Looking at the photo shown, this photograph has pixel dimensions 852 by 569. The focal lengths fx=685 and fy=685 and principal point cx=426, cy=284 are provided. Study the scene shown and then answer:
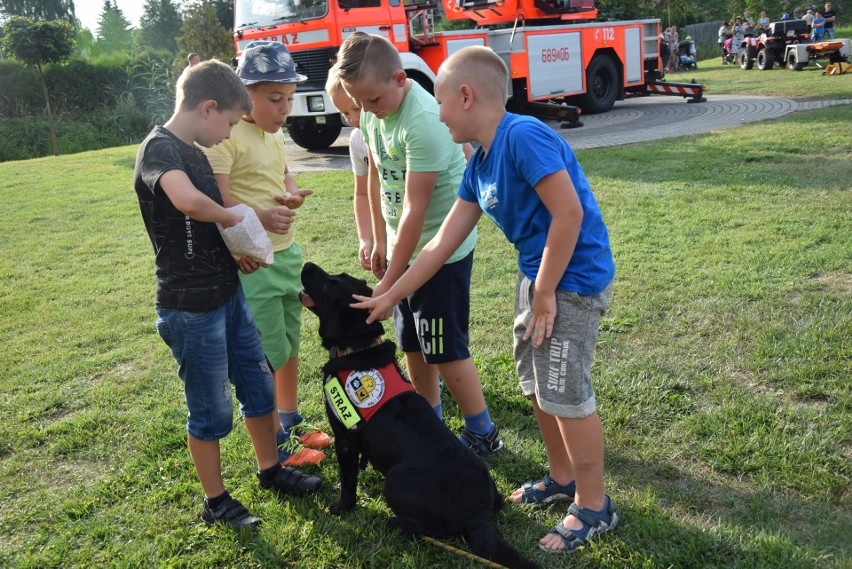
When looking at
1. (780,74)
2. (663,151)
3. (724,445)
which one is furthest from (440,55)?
(780,74)

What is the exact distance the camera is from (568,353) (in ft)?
8.09

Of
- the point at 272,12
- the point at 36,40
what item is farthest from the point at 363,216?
the point at 36,40

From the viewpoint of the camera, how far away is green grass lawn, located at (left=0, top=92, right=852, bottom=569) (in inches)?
107

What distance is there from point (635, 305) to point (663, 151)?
19.8 feet

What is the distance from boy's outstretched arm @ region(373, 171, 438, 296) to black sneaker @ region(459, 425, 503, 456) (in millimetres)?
907

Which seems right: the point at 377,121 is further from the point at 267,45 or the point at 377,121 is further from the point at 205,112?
the point at 205,112

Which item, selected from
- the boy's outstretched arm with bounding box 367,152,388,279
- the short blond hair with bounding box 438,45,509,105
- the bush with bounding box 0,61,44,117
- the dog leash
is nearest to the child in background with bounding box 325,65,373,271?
the boy's outstretched arm with bounding box 367,152,388,279

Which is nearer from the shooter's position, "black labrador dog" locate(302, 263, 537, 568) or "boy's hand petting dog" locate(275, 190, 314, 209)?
"black labrador dog" locate(302, 263, 537, 568)

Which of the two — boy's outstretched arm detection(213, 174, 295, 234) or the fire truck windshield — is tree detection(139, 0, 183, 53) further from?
boy's outstretched arm detection(213, 174, 295, 234)

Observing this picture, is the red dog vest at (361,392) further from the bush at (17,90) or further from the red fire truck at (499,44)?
the bush at (17,90)

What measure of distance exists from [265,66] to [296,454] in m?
1.84

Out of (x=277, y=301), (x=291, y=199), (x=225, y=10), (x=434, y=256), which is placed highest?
(x=225, y=10)

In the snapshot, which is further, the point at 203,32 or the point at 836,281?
the point at 203,32

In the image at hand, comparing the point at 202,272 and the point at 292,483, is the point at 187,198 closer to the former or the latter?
the point at 202,272
